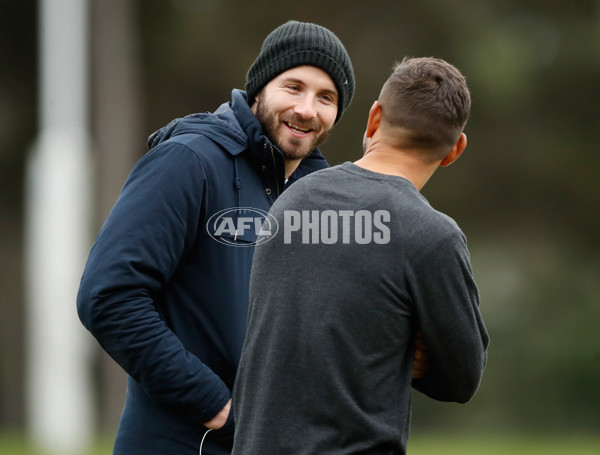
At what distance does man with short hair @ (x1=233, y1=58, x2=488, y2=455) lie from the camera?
239 centimetres

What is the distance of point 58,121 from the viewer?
13.6 metres

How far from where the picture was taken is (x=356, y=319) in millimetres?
2398

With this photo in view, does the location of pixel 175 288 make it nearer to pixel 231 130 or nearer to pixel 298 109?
pixel 231 130

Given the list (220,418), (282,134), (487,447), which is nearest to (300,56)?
(282,134)

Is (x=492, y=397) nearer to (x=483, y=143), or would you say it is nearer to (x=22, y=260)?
(x=483, y=143)

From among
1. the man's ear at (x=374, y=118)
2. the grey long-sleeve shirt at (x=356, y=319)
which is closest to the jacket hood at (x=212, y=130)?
the man's ear at (x=374, y=118)

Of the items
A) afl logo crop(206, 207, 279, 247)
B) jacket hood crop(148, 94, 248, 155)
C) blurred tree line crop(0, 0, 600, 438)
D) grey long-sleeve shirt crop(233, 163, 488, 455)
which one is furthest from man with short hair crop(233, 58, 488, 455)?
blurred tree line crop(0, 0, 600, 438)

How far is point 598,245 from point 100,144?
854 cm

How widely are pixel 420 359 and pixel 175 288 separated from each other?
93 centimetres

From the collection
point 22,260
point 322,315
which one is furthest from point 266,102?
point 22,260

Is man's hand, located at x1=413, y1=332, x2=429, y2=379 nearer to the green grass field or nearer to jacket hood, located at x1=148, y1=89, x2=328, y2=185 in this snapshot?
jacket hood, located at x1=148, y1=89, x2=328, y2=185

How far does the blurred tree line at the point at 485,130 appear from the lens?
1659cm

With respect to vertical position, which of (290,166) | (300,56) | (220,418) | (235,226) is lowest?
(220,418)

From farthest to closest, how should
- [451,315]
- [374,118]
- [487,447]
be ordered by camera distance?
[487,447], [374,118], [451,315]
